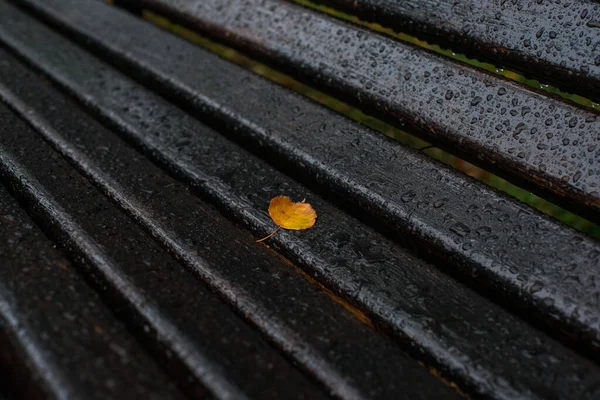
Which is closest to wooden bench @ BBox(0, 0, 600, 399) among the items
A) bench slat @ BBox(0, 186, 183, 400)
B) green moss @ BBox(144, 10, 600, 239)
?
bench slat @ BBox(0, 186, 183, 400)

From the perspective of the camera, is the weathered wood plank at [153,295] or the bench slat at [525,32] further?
the bench slat at [525,32]

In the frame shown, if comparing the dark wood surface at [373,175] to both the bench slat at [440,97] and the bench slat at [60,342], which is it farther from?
the bench slat at [60,342]

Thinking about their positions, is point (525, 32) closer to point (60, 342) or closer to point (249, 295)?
point (249, 295)

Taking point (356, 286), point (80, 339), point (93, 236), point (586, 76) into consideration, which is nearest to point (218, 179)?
point (93, 236)

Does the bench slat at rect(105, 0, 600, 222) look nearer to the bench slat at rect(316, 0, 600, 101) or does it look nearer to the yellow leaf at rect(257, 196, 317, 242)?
the bench slat at rect(316, 0, 600, 101)

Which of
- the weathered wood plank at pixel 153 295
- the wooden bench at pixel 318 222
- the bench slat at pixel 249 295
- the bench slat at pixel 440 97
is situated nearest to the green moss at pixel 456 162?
the bench slat at pixel 440 97

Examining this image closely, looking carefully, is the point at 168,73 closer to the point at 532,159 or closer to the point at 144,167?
the point at 144,167

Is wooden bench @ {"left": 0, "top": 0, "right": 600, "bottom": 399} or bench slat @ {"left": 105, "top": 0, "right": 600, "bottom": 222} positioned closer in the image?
wooden bench @ {"left": 0, "top": 0, "right": 600, "bottom": 399}
